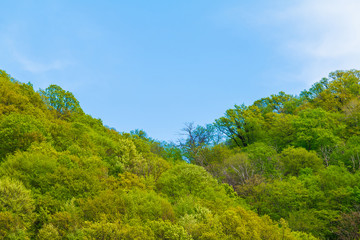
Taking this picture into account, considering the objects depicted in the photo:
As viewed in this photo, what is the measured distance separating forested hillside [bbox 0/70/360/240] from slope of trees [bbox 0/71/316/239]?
11 centimetres

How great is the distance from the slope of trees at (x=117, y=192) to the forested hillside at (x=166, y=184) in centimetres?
11

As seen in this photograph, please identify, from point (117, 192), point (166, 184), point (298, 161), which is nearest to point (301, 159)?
point (298, 161)

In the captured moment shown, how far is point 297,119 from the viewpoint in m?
62.2

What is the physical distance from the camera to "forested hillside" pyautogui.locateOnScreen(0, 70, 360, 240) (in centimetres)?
2645

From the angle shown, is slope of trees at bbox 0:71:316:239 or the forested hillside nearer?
slope of trees at bbox 0:71:316:239

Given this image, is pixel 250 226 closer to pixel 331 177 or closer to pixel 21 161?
pixel 331 177

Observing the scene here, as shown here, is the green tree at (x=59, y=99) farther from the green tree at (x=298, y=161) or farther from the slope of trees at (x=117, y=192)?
the green tree at (x=298, y=161)

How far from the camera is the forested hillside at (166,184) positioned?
86.8 ft

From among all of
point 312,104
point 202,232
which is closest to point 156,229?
point 202,232

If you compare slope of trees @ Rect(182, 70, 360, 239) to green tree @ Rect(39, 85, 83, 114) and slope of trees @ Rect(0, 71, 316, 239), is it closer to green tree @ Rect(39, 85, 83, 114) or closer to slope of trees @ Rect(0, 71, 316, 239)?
slope of trees @ Rect(0, 71, 316, 239)

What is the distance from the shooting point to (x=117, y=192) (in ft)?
106

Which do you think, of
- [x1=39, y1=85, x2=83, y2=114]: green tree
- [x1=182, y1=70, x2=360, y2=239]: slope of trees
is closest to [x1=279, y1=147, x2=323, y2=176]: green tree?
[x1=182, y1=70, x2=360, y2=239]: slope of trees

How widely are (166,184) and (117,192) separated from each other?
8.73 meters

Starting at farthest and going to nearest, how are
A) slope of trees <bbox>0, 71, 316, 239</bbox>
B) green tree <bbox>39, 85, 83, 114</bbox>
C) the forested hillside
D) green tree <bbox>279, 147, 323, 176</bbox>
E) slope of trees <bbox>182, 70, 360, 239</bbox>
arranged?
green tree <bbox>39, 85, 83, 114</bbox>
green tree <bbox>279, 147, 323, 176</bbox>
slope of trees <bbox>182, 70, 360, 239</bbox>
the forested hillside
slope of trees <bbox>0, 71, 316, 239</bbox>
